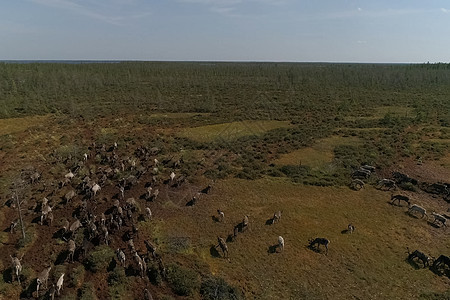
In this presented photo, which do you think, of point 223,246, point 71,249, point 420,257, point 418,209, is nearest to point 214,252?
point 223,246

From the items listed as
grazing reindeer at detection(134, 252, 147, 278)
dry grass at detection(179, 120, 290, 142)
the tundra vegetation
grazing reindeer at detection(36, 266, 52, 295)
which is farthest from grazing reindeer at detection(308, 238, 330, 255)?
dry grass at detection(179, 120, 290, 142)

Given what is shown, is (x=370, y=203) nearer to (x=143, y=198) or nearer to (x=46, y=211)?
(x=143, y=198)

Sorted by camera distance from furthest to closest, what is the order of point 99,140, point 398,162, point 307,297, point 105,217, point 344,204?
point 99,140 → point 398,162 → point 344,204 → point 105,217 → point 307,297

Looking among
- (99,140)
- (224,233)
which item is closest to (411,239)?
(224,233)

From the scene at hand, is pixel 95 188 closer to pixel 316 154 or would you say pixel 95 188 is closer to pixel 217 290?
pixel 217 290

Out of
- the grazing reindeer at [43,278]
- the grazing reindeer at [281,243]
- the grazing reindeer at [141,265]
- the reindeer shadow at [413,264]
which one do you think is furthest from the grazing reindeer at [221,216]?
the reindeer shadow at [413,264]
